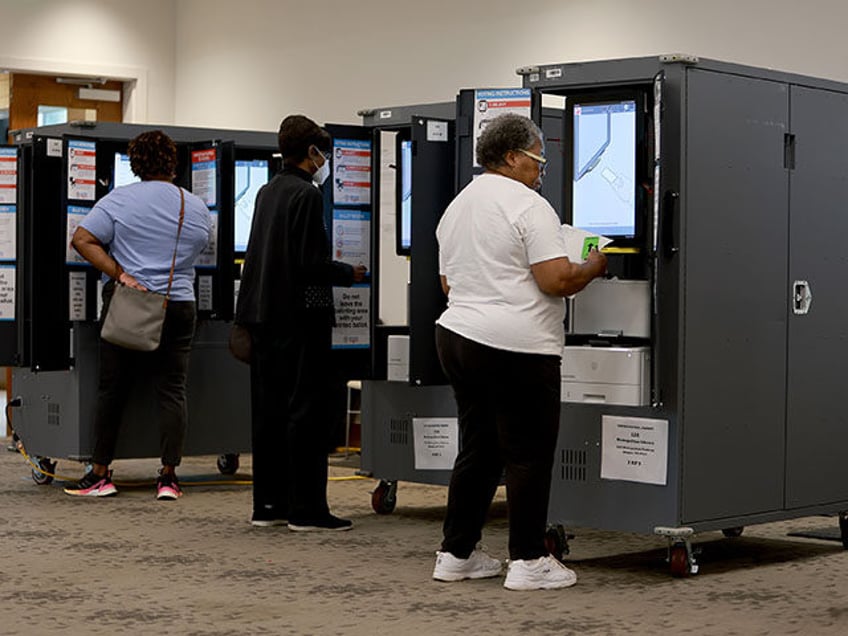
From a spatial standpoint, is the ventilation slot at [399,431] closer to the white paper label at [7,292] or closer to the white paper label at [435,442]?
the white paper label at [435,442]

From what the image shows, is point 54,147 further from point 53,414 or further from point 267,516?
point 267,516

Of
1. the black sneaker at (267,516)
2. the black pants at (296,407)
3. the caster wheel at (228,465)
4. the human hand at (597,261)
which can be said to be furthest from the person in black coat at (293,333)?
the caster wheel at (228,465)

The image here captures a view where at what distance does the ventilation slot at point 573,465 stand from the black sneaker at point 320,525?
3.59ft

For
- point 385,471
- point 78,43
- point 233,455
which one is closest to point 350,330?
point 385,471

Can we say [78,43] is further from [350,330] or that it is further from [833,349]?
[833,349]

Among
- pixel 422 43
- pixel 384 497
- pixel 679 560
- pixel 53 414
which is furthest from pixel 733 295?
pixel 422 43

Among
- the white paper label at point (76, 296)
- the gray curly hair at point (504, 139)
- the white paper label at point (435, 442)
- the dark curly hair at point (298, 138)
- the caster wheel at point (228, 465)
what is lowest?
the caster wheel at point (228, 465)

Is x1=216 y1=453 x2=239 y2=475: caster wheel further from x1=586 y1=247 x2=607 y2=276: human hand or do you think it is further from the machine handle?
x1=586 y1=247 x2=607 y2=276: human hand

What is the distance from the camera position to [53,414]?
716 centimetres

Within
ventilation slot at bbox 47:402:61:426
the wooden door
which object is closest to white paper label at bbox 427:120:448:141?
ventilation slot at bbox 47:402:61:426

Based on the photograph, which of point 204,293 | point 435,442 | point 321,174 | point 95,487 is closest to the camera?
point 321,174

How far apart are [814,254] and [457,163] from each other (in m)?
1.46

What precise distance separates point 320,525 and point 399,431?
0.74m

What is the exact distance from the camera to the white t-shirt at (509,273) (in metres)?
4.55
